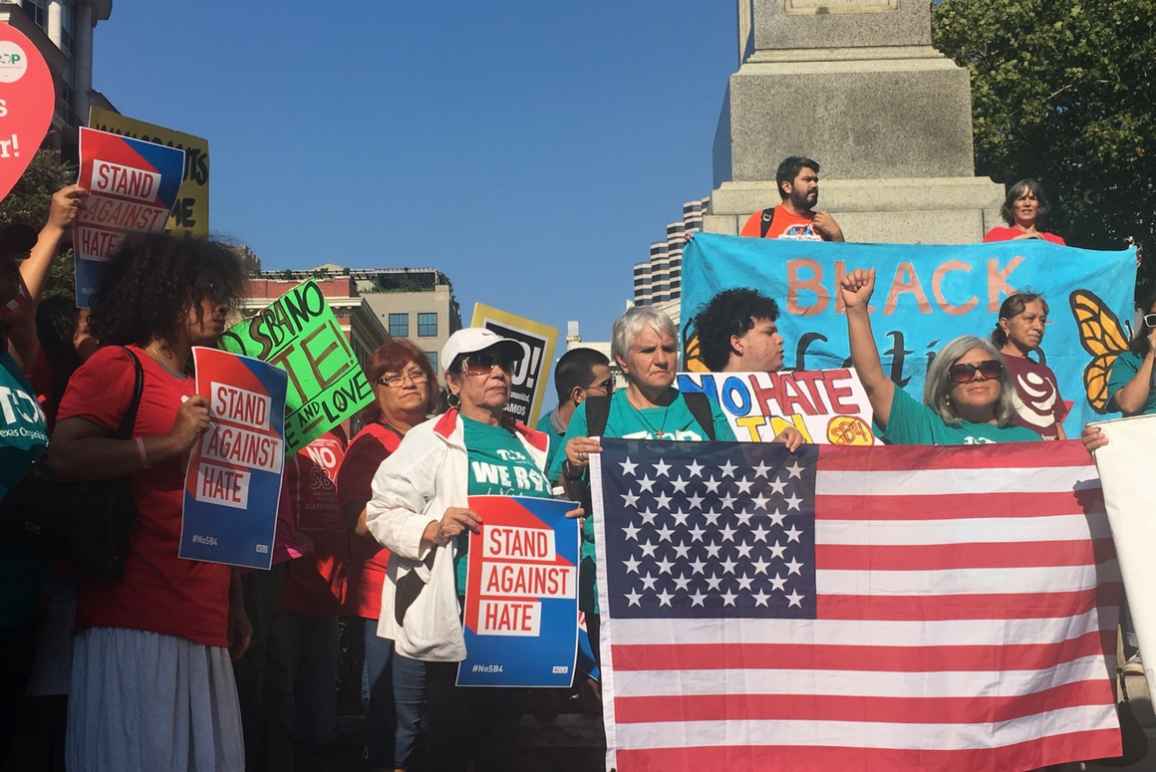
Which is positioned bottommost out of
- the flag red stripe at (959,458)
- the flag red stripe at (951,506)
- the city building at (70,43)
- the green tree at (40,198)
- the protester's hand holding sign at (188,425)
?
the flag red stripe at (951,506)

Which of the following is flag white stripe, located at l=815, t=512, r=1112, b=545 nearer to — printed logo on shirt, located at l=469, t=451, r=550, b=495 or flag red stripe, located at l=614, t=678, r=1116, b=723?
flag red stripe, located at l=614, t=678, r=1116, b=723

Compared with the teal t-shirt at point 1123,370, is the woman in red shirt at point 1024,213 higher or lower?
higher

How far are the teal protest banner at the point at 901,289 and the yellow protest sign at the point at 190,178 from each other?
249cm

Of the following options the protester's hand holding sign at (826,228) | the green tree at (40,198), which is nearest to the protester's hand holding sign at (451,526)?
the protester's hand holding sign at (826,228)

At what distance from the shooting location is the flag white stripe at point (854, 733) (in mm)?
4559

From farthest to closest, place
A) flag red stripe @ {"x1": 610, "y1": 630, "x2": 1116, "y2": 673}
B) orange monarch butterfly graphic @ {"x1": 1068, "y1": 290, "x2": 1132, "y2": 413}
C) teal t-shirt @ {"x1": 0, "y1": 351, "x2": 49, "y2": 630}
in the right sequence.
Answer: orange monarch butterfly graphic @ {"x1": 1068, "y1": 290, "x2": 1132, "y2": 413}, flag red stripe @ {"x1": 610, "y1": 630, "x2": 1116, "y2": 673}, teal t-shirt @ {"x1": 0, "y1": 351, "x2": 49, "y2": 630}

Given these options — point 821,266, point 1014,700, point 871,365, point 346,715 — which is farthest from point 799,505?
point 346,715

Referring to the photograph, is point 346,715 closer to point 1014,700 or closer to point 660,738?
point 660,738

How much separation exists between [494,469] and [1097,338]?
11.9 ft

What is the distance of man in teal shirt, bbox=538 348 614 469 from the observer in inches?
274

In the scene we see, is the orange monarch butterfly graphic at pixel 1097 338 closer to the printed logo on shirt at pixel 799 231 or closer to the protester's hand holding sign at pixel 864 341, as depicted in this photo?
the printed logo on shirt at pixel 799 231

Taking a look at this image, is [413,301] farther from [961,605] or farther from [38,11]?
[961,605]

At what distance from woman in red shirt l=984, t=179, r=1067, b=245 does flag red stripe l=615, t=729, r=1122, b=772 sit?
3276 mm

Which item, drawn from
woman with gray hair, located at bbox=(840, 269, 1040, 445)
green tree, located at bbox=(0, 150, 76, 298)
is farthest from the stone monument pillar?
green tree, located at bbox=(0, 150, 76, 298)
